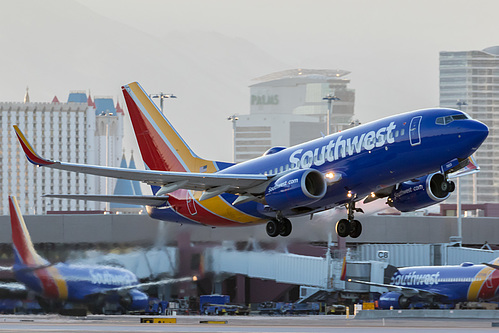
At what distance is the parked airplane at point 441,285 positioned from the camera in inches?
3071

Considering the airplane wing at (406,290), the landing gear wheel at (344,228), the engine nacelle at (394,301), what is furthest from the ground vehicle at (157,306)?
the landing gear wheel at (344,228)

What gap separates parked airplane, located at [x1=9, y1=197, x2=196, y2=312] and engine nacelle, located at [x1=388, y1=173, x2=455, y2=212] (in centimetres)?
2476

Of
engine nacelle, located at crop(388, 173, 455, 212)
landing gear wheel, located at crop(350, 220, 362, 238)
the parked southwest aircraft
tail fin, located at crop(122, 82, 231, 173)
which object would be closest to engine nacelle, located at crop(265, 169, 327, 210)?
the parked southwest aircraft

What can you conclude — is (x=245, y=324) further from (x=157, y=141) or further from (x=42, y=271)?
(x=157, y=141)

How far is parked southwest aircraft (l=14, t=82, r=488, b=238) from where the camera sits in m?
44.8

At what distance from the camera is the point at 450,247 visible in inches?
3691

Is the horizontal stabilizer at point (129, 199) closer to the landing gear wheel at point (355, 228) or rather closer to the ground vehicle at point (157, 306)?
the landing gear wheel at point (355, 228)

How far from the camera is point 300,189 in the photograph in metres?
47.2

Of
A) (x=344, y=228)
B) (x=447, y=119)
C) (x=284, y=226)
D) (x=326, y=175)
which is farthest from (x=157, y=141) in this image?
(x=447, y=119)

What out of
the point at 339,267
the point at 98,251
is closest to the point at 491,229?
the point at 339,267

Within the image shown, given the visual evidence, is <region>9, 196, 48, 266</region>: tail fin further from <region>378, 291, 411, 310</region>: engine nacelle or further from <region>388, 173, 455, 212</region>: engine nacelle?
<region>378, 291, 411, 310</region>: engine nacelle

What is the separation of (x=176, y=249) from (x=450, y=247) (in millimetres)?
33264

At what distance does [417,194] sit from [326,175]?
5498mm

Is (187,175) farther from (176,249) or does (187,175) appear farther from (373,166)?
(176,249)
